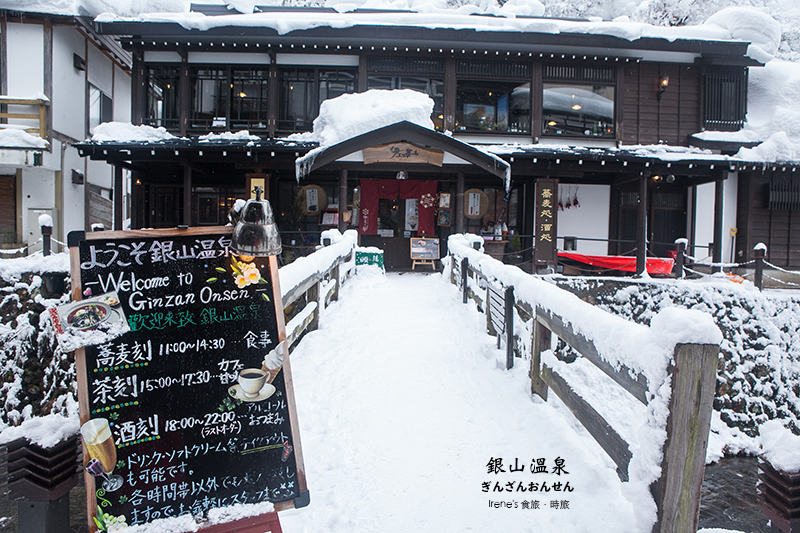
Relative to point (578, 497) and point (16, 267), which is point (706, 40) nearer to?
point (578, 497)

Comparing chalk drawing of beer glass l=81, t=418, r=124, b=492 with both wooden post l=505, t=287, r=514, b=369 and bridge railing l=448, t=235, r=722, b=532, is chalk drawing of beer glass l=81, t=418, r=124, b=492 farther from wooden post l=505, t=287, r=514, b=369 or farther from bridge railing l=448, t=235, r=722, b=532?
wooden post l=505, t=287, r=514, b=369

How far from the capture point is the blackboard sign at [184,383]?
223 centimetres

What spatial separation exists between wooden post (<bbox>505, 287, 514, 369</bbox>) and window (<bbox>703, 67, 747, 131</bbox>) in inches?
521

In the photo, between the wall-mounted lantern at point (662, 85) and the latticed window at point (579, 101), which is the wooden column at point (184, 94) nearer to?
the latticed window at point (579, 101)

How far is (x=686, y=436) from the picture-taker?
2109 millimetres

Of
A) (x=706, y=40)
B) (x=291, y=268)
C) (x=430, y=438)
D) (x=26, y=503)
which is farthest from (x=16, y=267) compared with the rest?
(x=706, y=40)

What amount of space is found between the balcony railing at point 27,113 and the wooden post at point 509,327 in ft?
49.5

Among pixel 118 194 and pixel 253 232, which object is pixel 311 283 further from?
pixel 118 194

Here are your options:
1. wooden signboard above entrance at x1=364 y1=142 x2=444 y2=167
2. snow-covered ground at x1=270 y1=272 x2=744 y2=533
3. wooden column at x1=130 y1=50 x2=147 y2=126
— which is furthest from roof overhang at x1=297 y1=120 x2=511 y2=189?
wooden column at x1=130 y1=50 x2=147 y2=126

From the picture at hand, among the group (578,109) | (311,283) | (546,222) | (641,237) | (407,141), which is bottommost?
(311,283)

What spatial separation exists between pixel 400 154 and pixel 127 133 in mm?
7553

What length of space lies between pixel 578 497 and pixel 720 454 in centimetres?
515

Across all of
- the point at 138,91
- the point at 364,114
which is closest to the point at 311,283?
the point at 364,114

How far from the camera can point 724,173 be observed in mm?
12359
